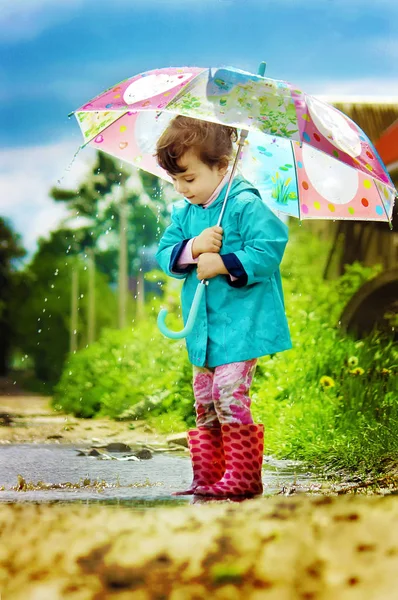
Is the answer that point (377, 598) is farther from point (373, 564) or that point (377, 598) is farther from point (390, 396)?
A: point (390, 396)

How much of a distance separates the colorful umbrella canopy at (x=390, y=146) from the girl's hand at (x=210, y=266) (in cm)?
394

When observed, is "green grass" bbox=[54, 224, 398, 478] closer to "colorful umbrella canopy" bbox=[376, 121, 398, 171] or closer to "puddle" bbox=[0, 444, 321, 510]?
"puddle" bbox=[0, 444, 321, 510]

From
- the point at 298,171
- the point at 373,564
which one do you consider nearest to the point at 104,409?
the point at 298,171

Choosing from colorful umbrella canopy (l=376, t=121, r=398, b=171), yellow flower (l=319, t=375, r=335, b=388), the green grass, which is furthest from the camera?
colorful umbrella canopy (l=376, t=121, r=398, b=171)

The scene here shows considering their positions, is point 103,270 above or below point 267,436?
above

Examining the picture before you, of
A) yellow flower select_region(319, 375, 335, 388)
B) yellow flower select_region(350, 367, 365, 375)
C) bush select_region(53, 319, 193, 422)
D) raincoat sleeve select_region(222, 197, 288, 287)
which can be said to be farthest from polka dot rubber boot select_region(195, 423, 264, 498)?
Result: bush select_region(53, 319, 193, 422)

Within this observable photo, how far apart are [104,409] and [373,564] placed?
6209mm

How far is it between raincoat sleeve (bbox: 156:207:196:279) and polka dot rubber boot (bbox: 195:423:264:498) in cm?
65

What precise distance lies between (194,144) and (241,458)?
1.23 m

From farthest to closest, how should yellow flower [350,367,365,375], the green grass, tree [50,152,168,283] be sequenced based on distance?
tree [50,152,168,283] < yellow flower [350,367,365,375] < the green grass

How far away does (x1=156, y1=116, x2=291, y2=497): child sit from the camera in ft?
11.4

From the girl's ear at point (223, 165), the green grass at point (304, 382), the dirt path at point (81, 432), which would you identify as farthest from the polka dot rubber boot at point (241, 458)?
the dirt path at point (81, 432)

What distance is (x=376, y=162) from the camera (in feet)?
12.4

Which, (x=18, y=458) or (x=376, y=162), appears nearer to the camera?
(x=376, y=162)
